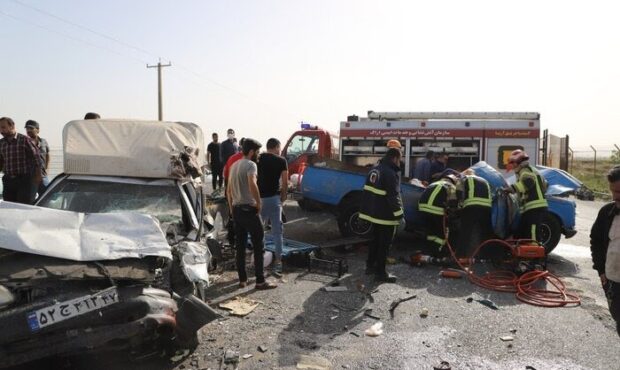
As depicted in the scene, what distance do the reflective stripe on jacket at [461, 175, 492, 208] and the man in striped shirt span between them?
5.98m

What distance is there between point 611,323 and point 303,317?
321cm

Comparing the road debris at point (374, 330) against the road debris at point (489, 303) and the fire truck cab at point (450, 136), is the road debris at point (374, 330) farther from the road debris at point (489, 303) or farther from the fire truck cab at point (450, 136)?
the fire truck cab at point (450, 136)

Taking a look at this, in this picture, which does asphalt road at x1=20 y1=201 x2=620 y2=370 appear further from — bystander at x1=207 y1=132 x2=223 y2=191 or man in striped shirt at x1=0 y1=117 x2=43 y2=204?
bystander at x1=207 y1=132 x2=223 y2=191

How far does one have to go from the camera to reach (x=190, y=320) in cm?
349

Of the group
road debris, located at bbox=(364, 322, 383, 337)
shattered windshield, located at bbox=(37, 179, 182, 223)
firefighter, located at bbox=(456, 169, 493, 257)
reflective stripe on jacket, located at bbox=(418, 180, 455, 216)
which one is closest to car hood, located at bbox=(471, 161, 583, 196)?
firefighter, located at bbox=(456, 169, 493, 257)

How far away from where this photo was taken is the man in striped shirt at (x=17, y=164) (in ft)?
21.0

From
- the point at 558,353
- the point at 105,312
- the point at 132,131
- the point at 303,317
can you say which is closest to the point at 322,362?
the point at 303,317

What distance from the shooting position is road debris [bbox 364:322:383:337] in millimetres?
4679

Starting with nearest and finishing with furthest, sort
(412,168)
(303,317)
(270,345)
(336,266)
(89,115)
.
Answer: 1. (270,345)
2. (303,317)
3. (336,266)
4. (89,115)
5. (412,168)

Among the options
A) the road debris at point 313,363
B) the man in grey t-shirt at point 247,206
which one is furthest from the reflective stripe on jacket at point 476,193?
the road debris at point 313,363

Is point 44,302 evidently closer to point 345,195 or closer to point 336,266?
point 336,266

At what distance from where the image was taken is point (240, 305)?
530cm

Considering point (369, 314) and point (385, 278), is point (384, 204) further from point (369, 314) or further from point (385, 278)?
point (369, 314)

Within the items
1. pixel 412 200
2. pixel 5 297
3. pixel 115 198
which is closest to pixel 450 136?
pixel 412 200
